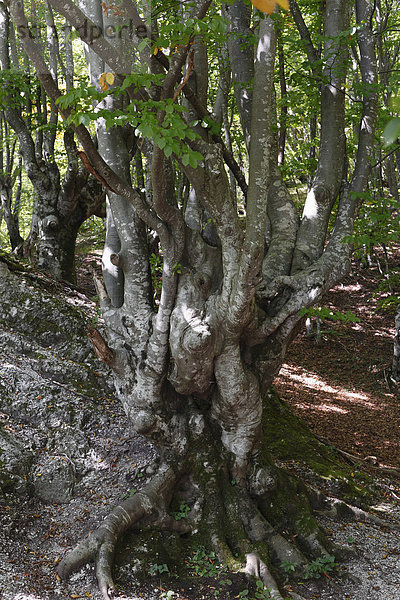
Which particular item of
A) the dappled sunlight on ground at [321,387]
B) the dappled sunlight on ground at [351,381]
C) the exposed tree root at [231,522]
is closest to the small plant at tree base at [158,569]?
the exposed tree root at [231,522]

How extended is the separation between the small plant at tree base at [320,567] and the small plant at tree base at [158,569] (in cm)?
140

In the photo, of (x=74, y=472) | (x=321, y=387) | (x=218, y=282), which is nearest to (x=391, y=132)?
(x=218, y=282)

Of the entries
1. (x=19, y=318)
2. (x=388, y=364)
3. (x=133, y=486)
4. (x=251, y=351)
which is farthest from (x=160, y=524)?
(x=388, y=364)

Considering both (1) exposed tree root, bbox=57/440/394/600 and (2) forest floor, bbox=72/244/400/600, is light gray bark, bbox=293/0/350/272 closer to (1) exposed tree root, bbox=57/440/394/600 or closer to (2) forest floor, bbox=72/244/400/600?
(2) forest floor, bbox=72/244/400/600

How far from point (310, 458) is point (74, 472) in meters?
3.37

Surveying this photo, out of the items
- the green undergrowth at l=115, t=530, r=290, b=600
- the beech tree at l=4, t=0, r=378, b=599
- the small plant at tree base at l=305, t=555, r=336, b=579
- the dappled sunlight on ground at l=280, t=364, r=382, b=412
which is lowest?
the small plant at tree base at l=305, t=555, r=336, b=579

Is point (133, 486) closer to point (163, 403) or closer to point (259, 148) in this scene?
point (163, 403)

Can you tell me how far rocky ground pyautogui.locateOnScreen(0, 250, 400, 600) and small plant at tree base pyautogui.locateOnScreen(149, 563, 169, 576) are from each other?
19mm

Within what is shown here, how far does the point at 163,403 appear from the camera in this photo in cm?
521

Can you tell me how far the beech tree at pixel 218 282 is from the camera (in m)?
4.29

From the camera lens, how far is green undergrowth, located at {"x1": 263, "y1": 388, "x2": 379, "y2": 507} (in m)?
6.41

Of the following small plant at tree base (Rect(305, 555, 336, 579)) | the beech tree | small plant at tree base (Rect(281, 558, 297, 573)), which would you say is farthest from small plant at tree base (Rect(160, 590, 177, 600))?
small plant at tree base (Rect(305, 555, 336, 579))

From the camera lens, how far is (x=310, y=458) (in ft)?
22.8

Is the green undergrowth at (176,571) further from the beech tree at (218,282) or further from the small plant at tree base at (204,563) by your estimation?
the beech tree at (218,282)
